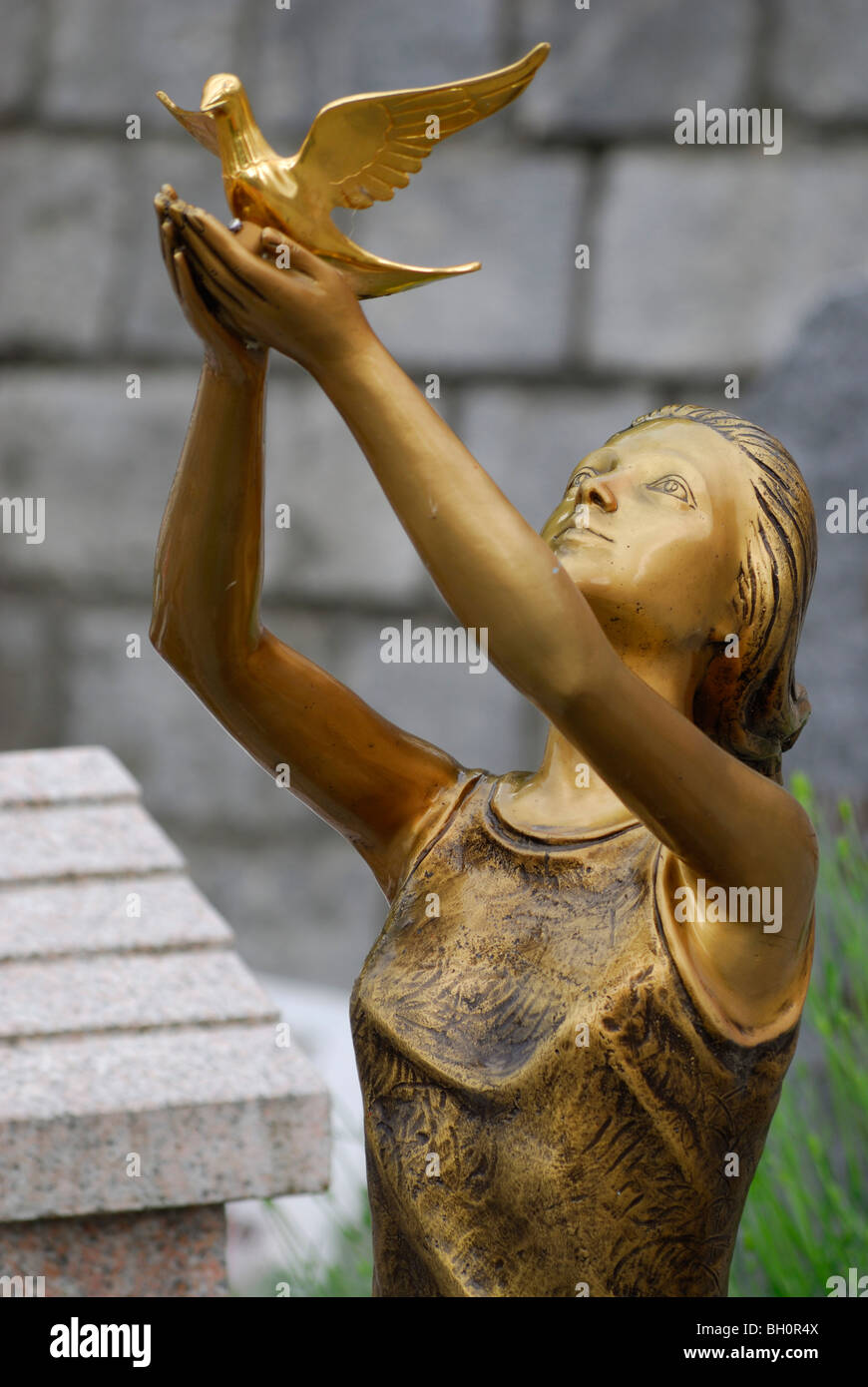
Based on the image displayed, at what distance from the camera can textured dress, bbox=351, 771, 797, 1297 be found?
3.64 feet

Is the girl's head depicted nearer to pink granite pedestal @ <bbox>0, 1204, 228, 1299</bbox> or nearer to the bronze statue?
the bronze statue

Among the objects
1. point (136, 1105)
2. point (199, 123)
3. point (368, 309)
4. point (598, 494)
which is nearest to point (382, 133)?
point (199, 123)

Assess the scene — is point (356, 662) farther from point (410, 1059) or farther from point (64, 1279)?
point (410, 1059)

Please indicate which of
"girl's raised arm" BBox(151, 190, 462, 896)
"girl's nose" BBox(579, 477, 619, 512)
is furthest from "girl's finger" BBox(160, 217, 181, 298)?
"girl's nose" BBox(579, 477, 619, 512)

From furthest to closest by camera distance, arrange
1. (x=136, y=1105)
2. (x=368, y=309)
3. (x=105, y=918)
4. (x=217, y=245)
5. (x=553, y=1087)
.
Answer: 1. (x=368, y=309)
2. (x=105, y=918)
3. (x=136, y=1105)
4. (x=553, y=1087)
5. (x=217, y=245)

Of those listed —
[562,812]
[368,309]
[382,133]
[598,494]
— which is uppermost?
[368,309]

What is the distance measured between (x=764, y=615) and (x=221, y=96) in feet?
1.64

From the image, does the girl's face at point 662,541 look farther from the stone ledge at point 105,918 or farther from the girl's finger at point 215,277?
the stone ledge at point 105,918

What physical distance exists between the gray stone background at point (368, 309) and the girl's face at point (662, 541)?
1.97 metres

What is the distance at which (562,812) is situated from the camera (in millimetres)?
1212

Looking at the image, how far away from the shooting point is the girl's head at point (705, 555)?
1.16 m

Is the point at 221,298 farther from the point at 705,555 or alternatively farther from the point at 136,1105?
the point at 136,1105

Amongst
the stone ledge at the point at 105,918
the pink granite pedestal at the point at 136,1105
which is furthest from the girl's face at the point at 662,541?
the stone ledge at the point at 105,918

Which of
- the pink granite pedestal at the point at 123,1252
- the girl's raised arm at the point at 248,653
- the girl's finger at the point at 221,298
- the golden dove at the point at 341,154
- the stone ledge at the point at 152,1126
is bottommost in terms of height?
the pink granite pedestal at the point at 123,1252
